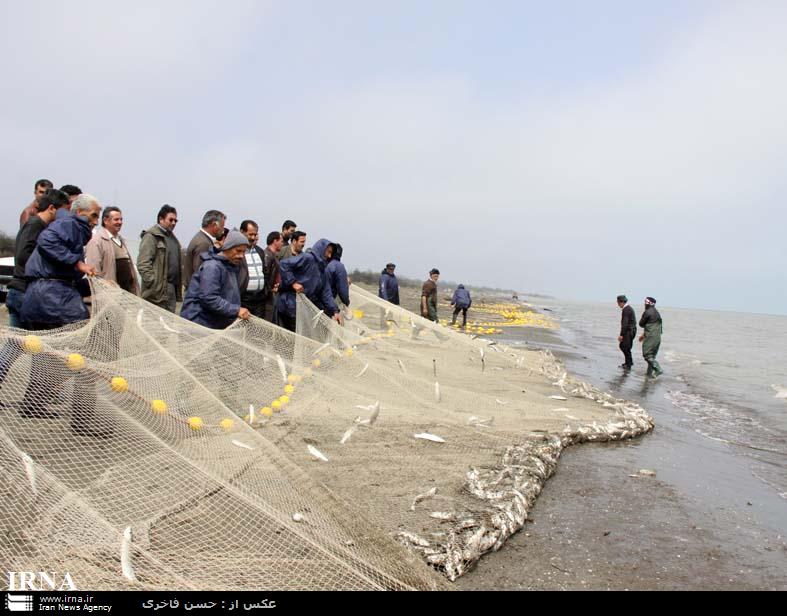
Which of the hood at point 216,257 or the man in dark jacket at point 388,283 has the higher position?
the hood at point 216,257

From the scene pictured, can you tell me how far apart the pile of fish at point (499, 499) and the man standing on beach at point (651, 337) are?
7849 mm

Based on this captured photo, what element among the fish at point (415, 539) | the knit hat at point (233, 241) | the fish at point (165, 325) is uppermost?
the knit hat at point (233, 241)

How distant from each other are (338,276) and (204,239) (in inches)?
83.3

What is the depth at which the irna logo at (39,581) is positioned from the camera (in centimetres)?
221

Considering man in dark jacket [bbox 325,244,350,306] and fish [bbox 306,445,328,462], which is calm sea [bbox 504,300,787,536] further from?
man in dark jacket [bbox 325,244,350,306]

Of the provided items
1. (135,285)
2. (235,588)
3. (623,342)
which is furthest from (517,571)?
(623,342)

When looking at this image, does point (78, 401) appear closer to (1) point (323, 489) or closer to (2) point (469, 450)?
(1) point (323, 489)

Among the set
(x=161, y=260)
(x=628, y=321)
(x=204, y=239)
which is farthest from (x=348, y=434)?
(x=628, y=321)

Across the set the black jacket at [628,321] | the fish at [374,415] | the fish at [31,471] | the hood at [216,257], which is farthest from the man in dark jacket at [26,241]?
the black jacket at [628,321]

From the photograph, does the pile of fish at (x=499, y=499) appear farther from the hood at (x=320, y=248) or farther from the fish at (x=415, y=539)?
the hood at (x=320, y=248)

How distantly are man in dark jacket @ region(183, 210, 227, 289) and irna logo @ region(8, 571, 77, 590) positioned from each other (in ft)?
13.2

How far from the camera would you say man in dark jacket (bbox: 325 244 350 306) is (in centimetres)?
772

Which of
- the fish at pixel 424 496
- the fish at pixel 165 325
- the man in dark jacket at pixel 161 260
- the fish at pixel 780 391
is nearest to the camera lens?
the fish at pixel 424 496

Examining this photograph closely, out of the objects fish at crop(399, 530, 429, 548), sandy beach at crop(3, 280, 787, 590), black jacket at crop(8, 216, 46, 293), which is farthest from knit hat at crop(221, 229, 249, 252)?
fish at crop(399, 530, 429, 548)
